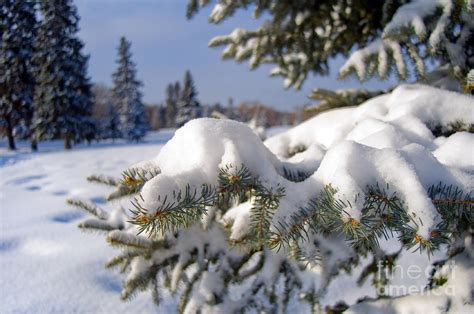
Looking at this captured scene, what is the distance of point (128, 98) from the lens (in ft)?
106

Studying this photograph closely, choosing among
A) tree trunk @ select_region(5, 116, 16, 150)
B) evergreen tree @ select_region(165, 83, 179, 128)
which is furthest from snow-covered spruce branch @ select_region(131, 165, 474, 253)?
evergreen tree @ select_region(165, 83, 179, 128)

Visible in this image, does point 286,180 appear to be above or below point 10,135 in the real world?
below

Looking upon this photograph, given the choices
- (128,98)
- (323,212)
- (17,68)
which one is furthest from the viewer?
(128,98)

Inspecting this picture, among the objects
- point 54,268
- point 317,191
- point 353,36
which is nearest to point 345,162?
point 317,191

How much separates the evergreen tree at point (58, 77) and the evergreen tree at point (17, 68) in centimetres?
88

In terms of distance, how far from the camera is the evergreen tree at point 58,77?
760 inches

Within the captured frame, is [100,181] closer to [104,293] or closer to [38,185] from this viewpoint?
[104,293]

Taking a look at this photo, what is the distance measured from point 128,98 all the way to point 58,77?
1248 centimetres

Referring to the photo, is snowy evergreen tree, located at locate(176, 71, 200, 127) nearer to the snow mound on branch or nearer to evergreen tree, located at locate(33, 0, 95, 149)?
evergreen tree, located at locate(33, 0, 95, 149)

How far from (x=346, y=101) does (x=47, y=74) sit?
22071 mm

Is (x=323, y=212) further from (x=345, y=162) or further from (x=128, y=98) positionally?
(x=128, y=98)

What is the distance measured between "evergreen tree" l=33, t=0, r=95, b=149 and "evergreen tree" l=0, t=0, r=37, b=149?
879 mm

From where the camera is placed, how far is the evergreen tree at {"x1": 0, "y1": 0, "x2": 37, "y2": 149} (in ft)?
47.0

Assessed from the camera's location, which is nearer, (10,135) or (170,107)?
(10,135)
